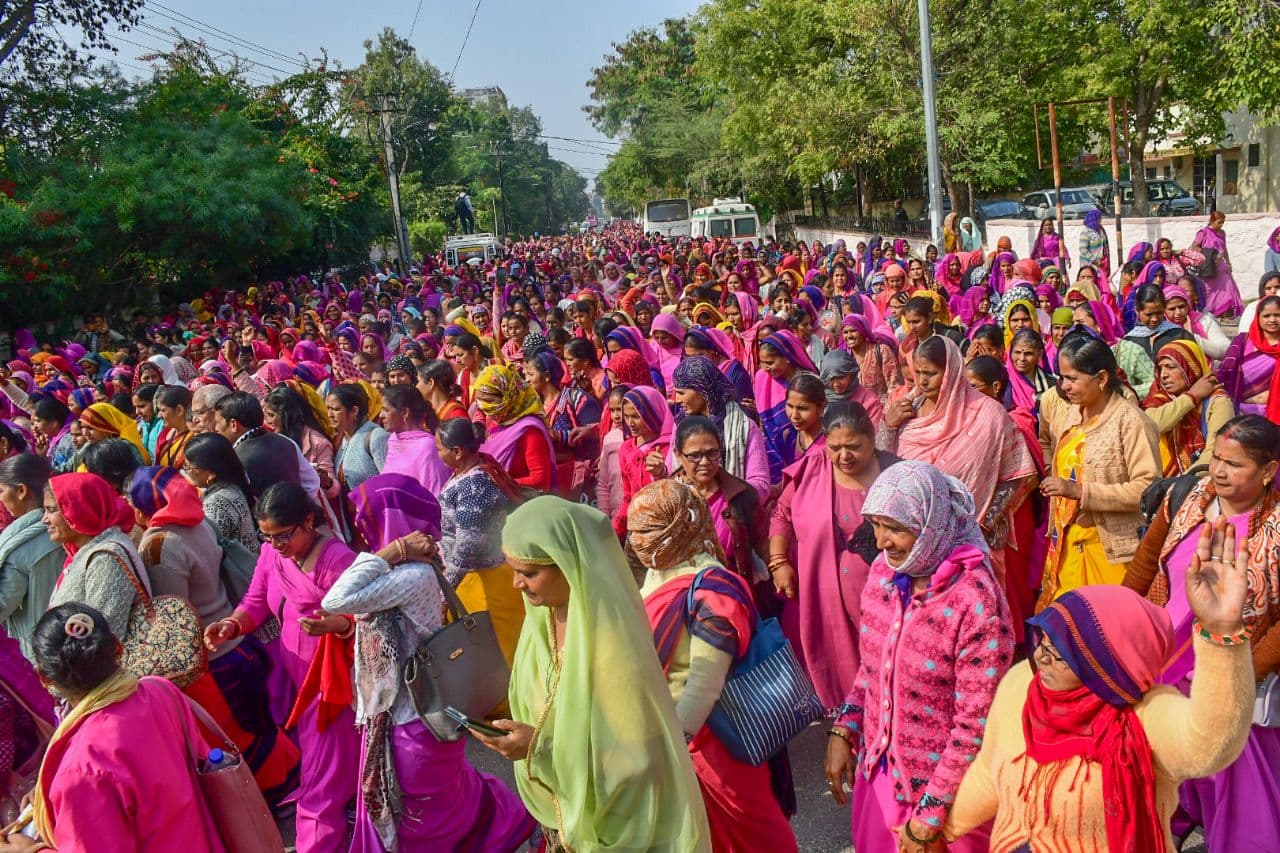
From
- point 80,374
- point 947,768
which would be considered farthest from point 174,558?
point 80,374

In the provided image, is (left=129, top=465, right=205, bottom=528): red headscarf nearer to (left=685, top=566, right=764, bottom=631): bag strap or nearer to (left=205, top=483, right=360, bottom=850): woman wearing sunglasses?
(left=205, top=483, right=360, bottom=850): woman wearing sunglasses

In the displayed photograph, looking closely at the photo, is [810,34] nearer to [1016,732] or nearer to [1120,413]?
[1120,413]

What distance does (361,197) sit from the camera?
99.0ft

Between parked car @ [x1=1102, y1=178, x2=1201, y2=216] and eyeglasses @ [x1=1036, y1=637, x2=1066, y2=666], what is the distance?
25.4 metres

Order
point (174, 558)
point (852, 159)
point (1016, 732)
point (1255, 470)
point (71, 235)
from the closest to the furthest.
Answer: point (1016, 732) → point (1255, 470) → point (174, 558) → point (71, 235) → point (852, 159)

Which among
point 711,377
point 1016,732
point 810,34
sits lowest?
point 1016,732

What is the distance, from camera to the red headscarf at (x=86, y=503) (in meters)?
3.87

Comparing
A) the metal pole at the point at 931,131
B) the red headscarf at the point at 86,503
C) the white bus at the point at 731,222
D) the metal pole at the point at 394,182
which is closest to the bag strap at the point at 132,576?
the red headscarf at the point at 86,503

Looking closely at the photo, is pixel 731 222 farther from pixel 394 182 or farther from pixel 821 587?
pixel 821 587

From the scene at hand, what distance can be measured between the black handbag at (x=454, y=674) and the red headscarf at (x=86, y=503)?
1.41 metres

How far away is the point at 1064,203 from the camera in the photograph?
26188mm

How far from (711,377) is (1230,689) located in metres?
3.06

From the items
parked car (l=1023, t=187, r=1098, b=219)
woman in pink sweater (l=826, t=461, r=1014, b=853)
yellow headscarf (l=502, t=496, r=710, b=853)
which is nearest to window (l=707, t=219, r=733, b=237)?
parked car (l=1023, t=187, r=1098, b=219)

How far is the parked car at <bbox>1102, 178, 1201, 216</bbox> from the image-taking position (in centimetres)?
2567
